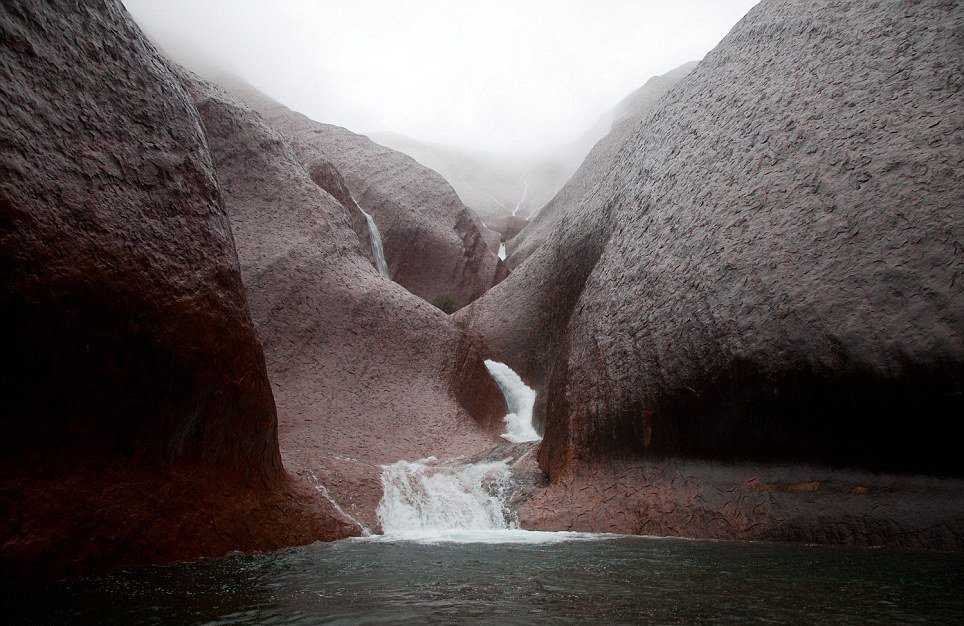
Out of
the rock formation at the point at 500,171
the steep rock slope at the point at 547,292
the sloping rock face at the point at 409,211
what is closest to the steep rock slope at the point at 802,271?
the steep rock slope at the point at 547,292

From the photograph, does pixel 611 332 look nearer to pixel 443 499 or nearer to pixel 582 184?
pixel 443 499

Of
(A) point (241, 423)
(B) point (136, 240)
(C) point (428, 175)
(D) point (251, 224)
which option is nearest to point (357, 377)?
(D) point (251, 224)

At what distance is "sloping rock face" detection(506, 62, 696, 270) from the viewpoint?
1714 cm

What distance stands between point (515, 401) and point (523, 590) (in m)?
10.7

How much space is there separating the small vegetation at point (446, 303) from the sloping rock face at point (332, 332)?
659 cm

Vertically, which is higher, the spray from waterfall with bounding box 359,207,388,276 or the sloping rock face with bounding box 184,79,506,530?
the spray from waterfall with bounding box 359,207,388,276

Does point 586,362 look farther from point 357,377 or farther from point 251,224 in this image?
point 251,224

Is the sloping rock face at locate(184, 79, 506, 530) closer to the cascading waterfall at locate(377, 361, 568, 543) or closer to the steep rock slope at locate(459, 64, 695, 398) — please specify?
the cascading waterfall at locate(377, 361, 568, 543)

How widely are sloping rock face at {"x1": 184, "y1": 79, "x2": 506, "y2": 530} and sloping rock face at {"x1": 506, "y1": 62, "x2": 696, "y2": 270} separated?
5008 millimetres

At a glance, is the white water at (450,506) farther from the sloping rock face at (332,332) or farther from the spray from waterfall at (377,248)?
the spray from waterfall at (377,248)

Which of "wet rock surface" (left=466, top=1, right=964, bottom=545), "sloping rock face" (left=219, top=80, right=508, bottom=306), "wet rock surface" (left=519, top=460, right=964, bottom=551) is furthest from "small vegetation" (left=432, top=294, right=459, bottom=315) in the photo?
"wet rock surface" (left=519, top=460, right=964, bottom=551)

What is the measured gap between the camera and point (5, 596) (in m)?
3.58

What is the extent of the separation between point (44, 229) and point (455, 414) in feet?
31.2

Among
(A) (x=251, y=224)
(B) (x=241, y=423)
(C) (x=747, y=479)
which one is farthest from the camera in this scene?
(A) (x=251, y=224)
